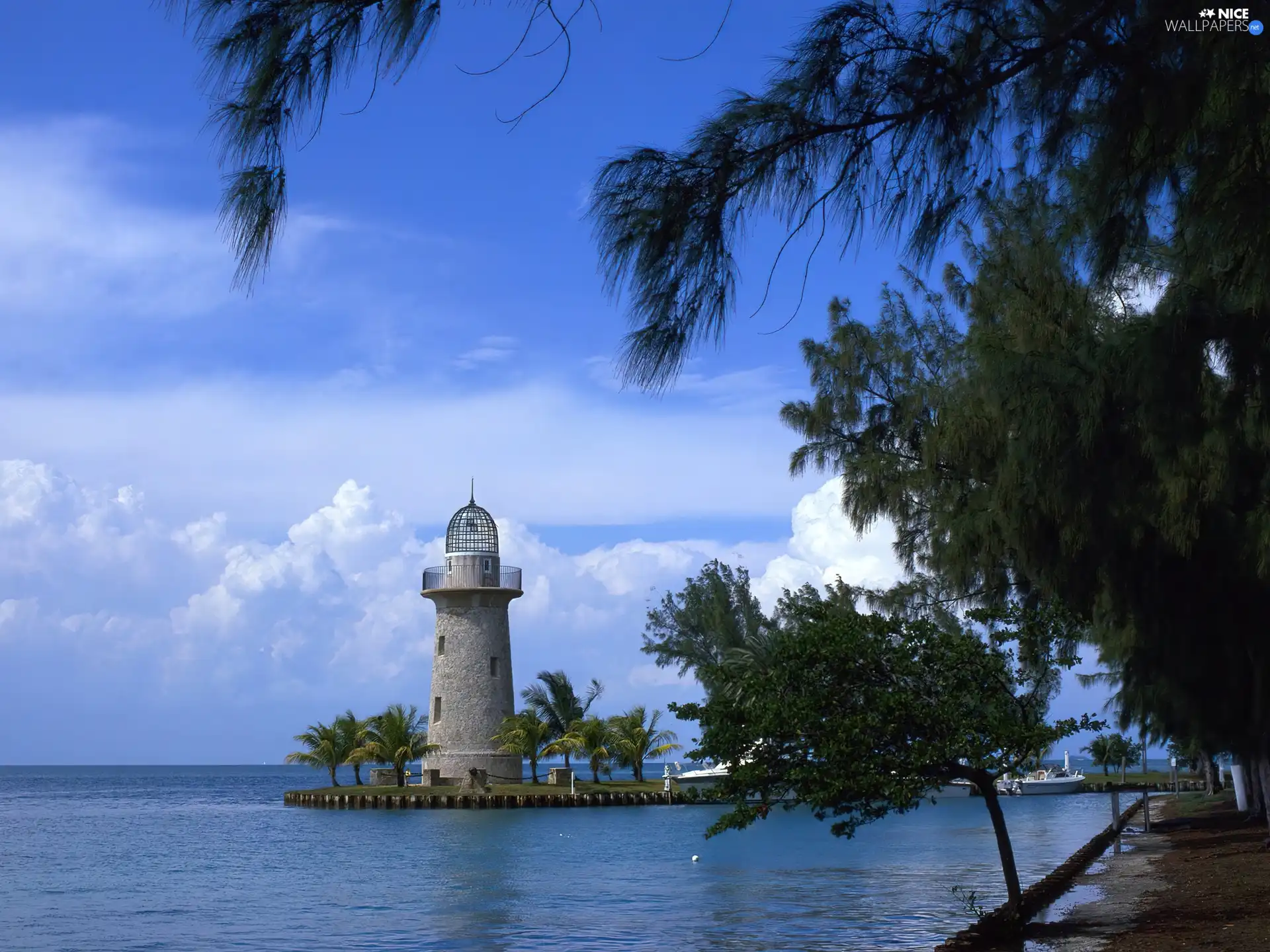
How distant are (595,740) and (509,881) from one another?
29.1 m

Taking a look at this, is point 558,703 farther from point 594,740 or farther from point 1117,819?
point 1117,819

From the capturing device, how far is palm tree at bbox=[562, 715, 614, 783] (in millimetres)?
53781

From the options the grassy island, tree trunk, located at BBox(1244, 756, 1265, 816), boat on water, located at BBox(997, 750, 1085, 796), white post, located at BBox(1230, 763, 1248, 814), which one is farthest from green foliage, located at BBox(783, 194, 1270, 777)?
boat on water, located at BBox(997, 750, 1085, 796)

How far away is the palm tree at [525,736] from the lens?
46.9 metres

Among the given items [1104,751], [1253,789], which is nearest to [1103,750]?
[1104,751]

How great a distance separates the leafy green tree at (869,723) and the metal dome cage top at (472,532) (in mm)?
34577

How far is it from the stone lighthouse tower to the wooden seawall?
3.98ft

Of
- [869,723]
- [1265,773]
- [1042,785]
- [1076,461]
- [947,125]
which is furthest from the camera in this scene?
[1042,785]

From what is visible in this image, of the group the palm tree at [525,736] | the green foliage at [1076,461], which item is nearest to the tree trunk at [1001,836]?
the green foliage at [1076,461]

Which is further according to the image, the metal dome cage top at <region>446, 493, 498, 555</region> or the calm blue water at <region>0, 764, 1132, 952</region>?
the metal dome cage top at <region>446, 493, 498, 555</region>

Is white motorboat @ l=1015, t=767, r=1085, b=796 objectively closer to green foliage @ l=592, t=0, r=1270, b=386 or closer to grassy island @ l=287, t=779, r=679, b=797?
grassy island @ l=287, t=779, r=679, b=797

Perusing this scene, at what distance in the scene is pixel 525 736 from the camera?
159ft

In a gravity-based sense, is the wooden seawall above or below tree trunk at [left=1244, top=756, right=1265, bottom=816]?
below

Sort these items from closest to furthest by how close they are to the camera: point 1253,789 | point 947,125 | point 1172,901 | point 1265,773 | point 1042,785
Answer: point 947,125 < point 1172,901 < point 1265,773 < point 1253,789 < point 1042,785
